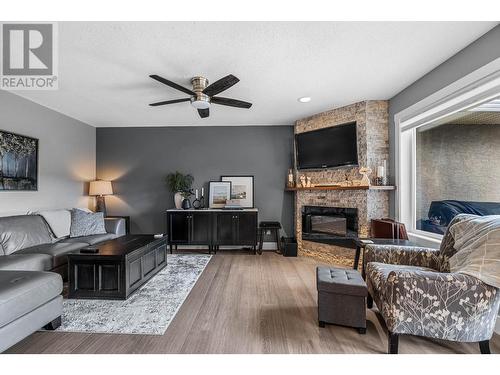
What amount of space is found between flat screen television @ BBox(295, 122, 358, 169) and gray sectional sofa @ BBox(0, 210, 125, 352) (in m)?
3.64

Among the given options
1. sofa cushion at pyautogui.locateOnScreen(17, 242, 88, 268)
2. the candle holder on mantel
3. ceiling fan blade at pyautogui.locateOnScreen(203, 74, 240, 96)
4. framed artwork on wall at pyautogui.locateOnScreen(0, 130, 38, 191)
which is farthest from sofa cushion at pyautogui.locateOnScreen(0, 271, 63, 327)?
the candle holder on mantel

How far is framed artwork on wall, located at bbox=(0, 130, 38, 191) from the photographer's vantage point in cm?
318

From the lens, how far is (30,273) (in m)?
2.00

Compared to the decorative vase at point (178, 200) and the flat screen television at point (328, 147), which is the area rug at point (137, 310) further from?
the flat screen television at point (328, 147)

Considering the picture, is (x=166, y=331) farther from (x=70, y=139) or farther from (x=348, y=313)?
(x=70, y=139)

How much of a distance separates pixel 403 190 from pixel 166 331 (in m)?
3.47

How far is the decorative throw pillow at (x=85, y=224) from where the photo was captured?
364cm

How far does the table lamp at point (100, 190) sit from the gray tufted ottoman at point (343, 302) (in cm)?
442

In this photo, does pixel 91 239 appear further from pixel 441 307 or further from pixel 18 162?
pixel 441 307

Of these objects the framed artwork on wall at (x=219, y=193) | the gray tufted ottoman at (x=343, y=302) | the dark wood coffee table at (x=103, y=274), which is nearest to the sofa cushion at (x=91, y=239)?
the dark wood coffee table at (x=103, y=274)

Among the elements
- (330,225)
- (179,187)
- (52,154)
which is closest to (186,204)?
(179,187)

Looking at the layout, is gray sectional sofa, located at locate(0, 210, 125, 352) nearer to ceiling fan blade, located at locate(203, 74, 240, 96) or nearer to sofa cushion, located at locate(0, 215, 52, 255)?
Answer: sofa cushion, located at locate(0, 215, 52, 255)
